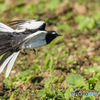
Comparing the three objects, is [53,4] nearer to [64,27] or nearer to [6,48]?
[64,27]

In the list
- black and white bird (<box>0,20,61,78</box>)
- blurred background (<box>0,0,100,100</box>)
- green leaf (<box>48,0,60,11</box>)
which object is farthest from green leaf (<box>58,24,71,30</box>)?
black and white bird (<box>0,20,61,78</box>)

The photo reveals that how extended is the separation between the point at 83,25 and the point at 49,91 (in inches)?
114

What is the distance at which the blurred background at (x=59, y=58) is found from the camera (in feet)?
10.6

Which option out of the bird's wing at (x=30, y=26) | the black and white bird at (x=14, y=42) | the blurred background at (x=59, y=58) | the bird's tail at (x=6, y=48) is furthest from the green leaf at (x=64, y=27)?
the bird's tail at (x=6, y=48)

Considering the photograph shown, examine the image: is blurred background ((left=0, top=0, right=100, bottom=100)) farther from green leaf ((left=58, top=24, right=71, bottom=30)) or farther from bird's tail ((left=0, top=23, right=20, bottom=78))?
bird's tail ((left=0, top=23, right=20, bottom=78))

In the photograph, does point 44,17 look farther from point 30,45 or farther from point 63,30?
point 30,45

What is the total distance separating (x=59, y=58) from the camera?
14.5 ft

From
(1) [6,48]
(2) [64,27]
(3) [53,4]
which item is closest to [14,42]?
(1) [6,48]

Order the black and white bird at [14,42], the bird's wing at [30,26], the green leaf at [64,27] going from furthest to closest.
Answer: the green leaf at [64,27], the bird's wing at [30,26], the black and white bird at [14,42]

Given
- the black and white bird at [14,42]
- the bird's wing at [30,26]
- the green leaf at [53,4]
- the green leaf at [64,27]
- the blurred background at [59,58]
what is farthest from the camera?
the green leaf at [53,4]

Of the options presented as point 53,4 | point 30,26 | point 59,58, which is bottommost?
point 59,58

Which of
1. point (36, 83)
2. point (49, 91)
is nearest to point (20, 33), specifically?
point (36, 83)

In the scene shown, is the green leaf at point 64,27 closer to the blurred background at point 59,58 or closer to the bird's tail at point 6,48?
the blurred background at point 59,58

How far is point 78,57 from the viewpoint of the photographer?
4.38 metres
